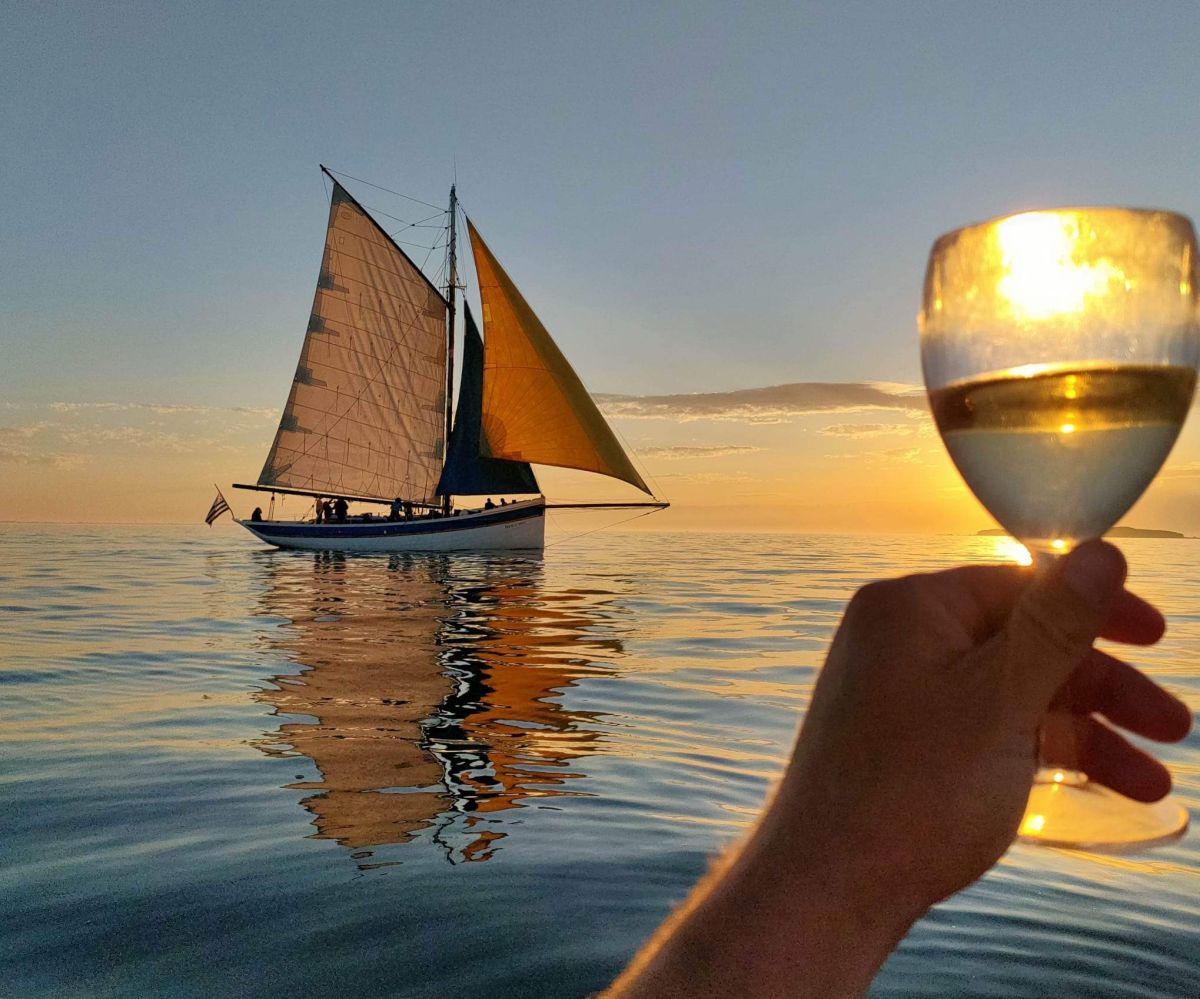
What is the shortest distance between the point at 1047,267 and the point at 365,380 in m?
41.9

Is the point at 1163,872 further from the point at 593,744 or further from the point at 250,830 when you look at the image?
the point at 250,830

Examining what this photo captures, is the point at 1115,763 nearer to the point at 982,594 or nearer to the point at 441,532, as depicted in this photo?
the point at 982,594

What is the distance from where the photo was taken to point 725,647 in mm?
11188

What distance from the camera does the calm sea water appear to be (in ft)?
9.53

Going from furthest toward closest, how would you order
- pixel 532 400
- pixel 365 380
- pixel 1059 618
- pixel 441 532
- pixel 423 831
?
pixel 441 532
pixel 365 380
pixel 532 400
pixel 423 831
pixel 1059 618

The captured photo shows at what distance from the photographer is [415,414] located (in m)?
43.4

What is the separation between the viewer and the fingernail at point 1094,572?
2.82 feet

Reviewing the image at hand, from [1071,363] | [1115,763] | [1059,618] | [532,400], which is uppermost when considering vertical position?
[532,400]

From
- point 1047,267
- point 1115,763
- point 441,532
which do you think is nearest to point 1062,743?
point 1115,763

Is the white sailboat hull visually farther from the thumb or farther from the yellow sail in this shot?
the thumb

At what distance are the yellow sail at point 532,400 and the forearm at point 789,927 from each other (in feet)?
123

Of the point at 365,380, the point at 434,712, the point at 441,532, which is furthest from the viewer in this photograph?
the point at 441,532

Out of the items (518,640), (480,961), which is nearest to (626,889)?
(480,961)

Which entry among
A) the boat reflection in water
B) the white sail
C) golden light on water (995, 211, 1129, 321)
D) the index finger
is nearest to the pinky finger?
the index finger
